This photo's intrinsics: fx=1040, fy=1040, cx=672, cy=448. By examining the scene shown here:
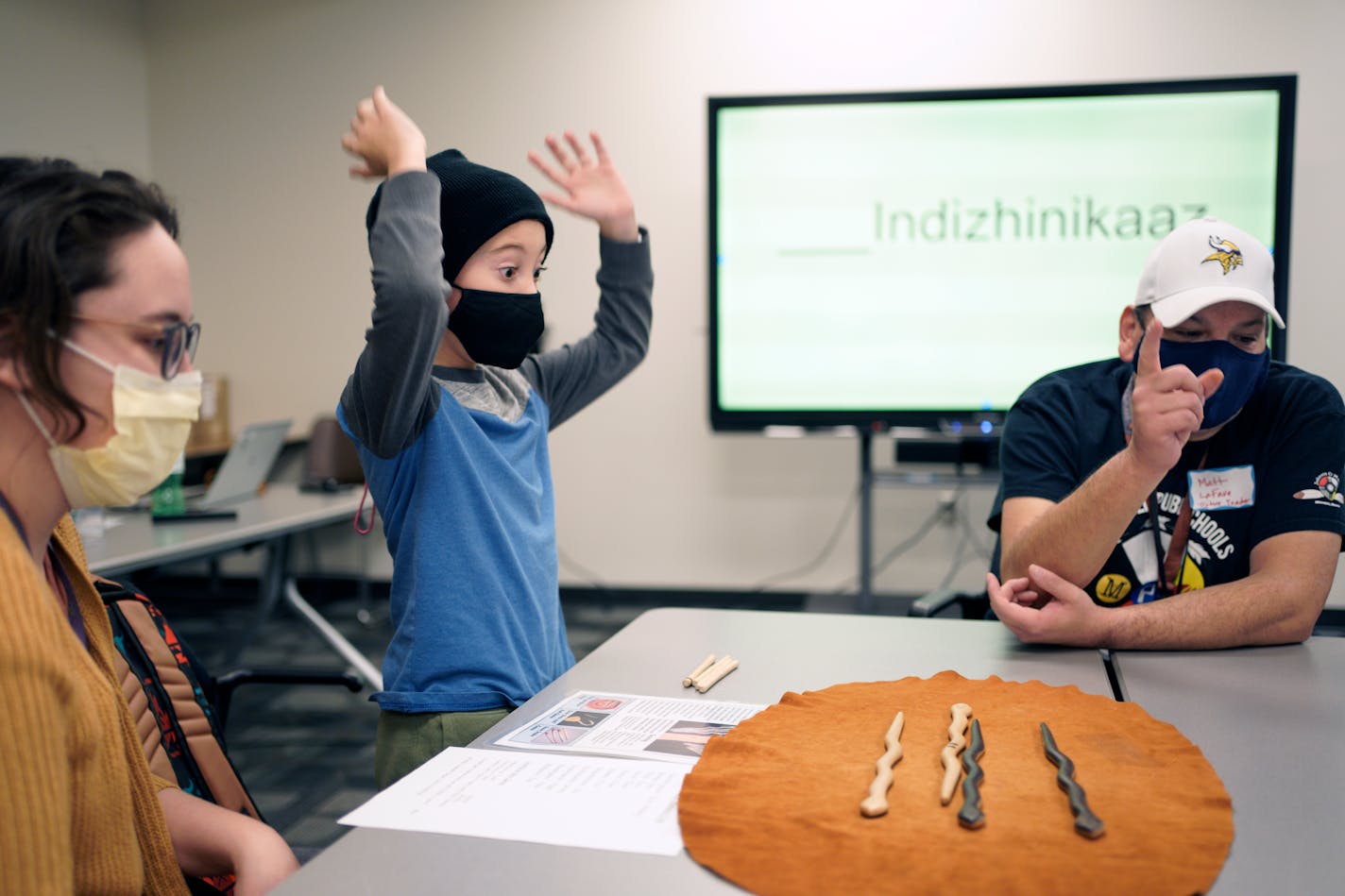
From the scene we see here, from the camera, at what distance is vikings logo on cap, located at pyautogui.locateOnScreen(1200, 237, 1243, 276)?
157cm

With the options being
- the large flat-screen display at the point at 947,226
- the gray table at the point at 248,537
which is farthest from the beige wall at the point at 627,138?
the gray table at the point at 248,537

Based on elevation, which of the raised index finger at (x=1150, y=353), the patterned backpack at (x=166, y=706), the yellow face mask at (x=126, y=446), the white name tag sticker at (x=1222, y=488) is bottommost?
the patterned backpack at (x=166, y=706)

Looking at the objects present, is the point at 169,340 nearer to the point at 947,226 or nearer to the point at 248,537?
the point at 248,537

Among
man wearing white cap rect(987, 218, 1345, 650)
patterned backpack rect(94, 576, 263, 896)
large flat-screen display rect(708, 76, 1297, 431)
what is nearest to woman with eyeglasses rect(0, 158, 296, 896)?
patterned backpack rect(94, 576, 263, 896)

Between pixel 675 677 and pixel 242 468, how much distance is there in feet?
7.91

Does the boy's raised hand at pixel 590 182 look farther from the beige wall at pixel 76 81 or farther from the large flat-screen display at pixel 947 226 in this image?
the beige wall at pixel 76 81

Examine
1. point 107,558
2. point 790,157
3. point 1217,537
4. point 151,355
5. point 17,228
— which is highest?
point 790,157

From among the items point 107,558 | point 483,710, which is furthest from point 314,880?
point 107,558

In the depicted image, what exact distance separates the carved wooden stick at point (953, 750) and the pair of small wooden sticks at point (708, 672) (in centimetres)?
30

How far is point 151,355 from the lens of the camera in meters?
0.96

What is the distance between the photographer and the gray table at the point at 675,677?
82 centimetres

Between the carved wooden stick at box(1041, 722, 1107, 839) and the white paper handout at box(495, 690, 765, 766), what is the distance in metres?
0.32

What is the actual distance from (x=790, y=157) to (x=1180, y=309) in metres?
2.72

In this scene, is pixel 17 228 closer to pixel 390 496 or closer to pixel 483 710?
pixel 390 496
